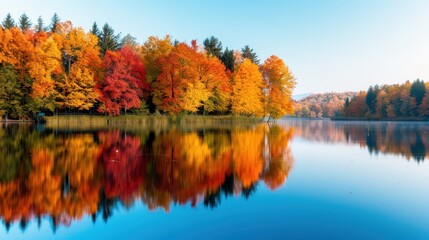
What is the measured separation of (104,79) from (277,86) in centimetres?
3106

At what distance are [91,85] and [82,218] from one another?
43.7 m

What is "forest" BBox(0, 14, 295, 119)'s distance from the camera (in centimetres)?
4741

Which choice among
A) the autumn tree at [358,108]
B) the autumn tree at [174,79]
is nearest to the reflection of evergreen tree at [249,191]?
the autumn tree at [174,79]

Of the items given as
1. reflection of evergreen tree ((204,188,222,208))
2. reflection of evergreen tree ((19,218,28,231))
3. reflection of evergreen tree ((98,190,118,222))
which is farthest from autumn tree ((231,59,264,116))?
reflection of evergreen tree ((19,218,28,231))

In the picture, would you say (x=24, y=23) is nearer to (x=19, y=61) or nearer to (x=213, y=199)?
(x=19, y=61)

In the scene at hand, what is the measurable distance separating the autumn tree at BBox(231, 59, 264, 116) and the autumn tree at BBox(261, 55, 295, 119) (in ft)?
8.79

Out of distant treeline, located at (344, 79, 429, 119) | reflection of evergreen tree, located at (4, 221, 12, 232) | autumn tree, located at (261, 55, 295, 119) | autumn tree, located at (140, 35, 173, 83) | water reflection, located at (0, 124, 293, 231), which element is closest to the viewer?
reflection of evergreen tree, located at (4, 221, 12, 232)

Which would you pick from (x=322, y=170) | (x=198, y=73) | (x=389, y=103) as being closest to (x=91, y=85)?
(x=198, y=73)

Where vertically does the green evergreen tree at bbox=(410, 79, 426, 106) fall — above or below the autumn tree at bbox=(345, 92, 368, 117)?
above

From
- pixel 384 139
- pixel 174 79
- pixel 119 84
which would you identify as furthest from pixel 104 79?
pixel 384 139

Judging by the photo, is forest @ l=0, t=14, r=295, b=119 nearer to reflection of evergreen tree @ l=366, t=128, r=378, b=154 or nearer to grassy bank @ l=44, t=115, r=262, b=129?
grassy bank @ l=44, t=115, r=262, b=129

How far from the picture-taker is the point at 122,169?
12.5 metres

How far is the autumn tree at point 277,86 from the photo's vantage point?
62.1 metres

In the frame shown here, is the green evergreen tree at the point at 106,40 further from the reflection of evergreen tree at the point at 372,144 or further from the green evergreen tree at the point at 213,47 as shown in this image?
the reflection of evergreen tree at the point at 372,144
